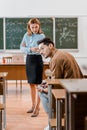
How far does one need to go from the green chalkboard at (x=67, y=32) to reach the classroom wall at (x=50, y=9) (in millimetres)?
117

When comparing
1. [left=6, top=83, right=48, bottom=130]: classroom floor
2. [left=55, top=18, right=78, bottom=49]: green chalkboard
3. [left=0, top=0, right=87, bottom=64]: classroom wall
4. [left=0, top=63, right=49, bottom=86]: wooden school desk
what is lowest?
[left=6, top=83, right=48, bottom=130]: classroom floor

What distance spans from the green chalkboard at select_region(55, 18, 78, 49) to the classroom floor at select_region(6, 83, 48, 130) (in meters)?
2.19

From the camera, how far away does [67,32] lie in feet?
28.7

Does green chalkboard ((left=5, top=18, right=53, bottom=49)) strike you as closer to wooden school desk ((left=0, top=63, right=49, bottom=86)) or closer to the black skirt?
wooden school desk ((left=0, top=63, right=49, bottom=86))

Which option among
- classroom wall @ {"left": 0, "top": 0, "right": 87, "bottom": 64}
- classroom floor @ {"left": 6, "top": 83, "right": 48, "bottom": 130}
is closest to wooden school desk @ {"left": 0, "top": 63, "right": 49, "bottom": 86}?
classroom floor @ {"left": 6, "top": 83, "right": 48, "bottom": 130}

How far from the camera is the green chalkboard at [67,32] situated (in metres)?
8.71

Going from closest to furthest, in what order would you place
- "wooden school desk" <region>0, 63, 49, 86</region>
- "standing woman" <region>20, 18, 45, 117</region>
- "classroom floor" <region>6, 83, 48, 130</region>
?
"classroom floor" <region>6, 83, 48, 130</region>, "standing woman" <region>20, 18, 45, 117</region>, "wooden school desk" <region>0, 63, 49, 86</region>

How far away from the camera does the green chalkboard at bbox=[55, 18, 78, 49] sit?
8711 millimetres

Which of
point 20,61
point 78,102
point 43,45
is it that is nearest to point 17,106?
point 20,61

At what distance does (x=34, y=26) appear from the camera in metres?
4.93

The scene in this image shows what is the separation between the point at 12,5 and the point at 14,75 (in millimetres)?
2626

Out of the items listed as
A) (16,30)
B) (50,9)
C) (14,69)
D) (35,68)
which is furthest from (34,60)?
(50,9)

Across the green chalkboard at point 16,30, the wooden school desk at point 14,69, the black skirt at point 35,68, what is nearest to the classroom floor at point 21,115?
the wooden school desk at point 14,69

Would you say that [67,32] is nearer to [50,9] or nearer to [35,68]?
[50,9]
